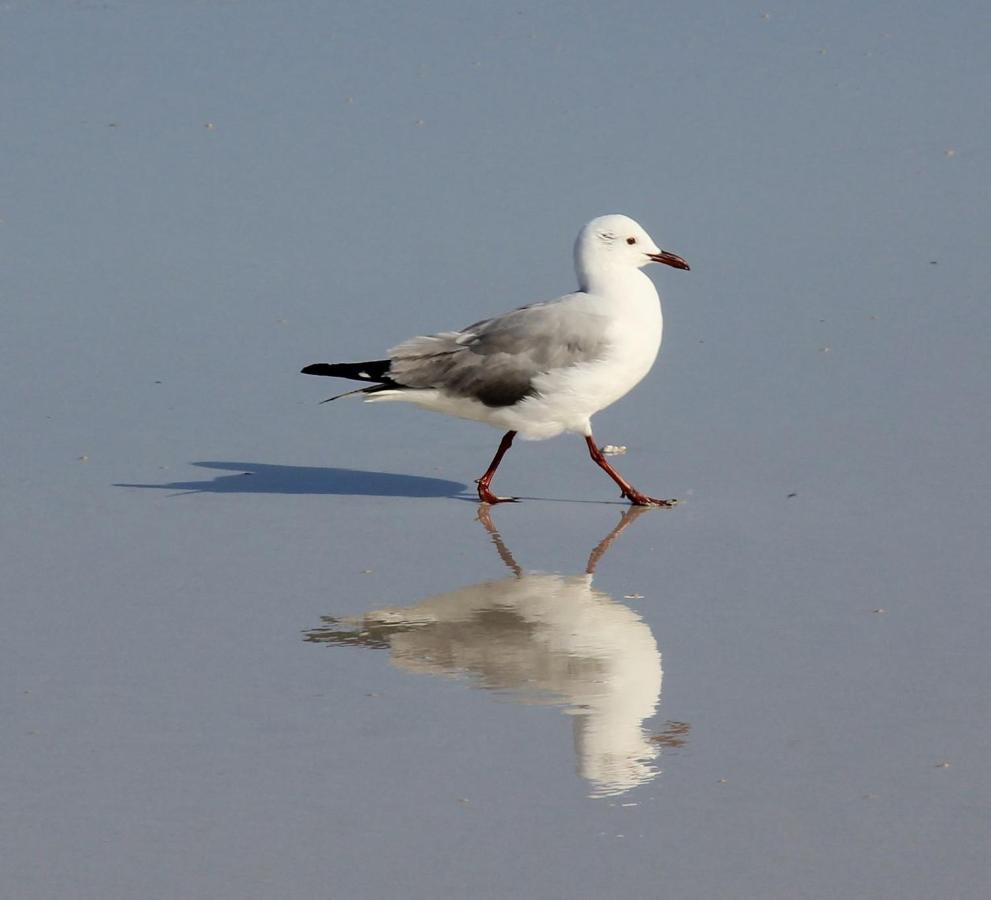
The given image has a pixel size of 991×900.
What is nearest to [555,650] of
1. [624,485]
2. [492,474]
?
[624,485]

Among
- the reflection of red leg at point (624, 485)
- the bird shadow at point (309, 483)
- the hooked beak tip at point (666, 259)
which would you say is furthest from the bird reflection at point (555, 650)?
the hooked beak tip at point (666, 259)

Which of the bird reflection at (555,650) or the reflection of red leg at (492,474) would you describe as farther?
the reflection of red leg at (492,474)

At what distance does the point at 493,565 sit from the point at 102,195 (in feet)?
19.0

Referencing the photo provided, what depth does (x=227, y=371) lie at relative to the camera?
9.12 meters

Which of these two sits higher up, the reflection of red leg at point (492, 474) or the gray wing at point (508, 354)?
the gray wing at point (508, 354)

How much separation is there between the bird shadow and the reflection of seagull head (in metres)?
1.23

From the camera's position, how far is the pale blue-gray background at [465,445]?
474 cm

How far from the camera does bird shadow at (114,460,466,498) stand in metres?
7.77

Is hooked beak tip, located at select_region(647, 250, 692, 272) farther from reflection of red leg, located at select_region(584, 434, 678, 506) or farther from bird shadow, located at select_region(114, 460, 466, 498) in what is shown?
bird shadow, located at select_region(114, 460, 466, 498)

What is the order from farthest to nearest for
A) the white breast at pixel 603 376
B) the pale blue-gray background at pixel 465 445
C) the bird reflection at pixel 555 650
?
1. the white breast at pixel 603 376
2. the bird reflection at pixel 555 650
3. the pale blue-gray background at pixel 465 445

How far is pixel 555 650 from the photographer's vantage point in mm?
5906

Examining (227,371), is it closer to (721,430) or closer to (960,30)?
(721,430)

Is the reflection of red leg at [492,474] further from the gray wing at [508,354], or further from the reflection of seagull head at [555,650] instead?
the reflection of seagull head at [555,650]

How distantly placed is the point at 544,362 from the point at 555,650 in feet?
6.94
